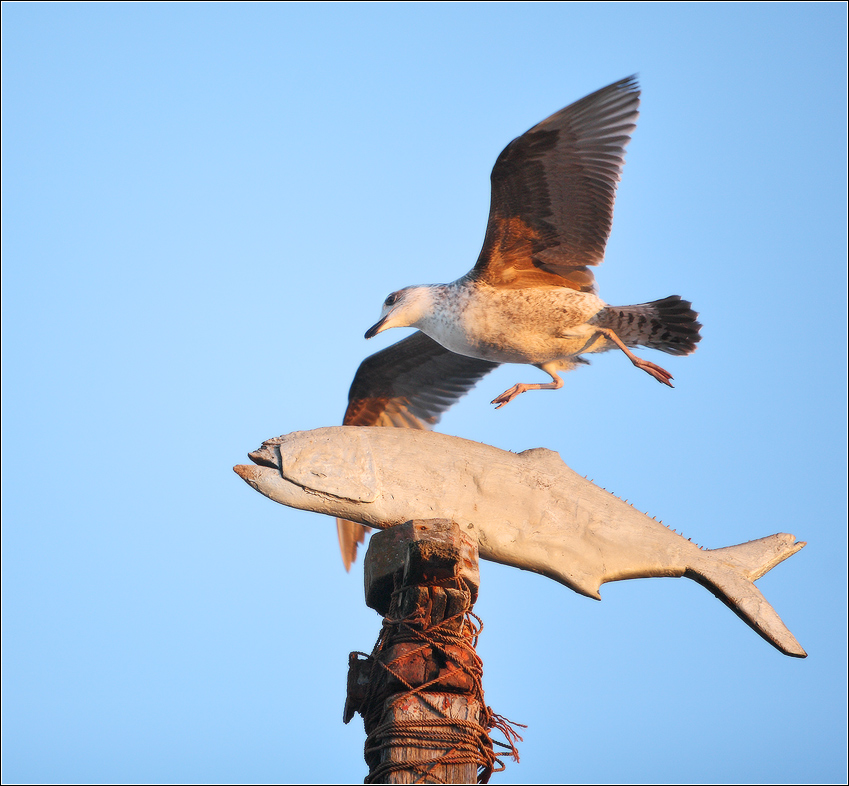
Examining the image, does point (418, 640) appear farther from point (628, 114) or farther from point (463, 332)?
point (628, 114)

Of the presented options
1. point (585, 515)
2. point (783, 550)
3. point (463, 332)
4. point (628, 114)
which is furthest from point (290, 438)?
point (628, 114)

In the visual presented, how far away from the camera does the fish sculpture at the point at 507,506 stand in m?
3.04

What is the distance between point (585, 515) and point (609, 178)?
2.80m

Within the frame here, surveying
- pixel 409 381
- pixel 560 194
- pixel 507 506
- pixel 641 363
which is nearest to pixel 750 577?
pixel 507 506

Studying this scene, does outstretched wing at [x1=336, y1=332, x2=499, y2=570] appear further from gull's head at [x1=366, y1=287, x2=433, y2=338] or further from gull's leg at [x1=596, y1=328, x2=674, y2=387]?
gull's leg at [x1=596, y1=328, x2=674, y2=387]

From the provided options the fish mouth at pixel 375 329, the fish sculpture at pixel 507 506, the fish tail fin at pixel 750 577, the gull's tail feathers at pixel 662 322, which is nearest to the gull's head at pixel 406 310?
the fish mouth at pixel 375 329

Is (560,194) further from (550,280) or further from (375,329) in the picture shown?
(375,329)

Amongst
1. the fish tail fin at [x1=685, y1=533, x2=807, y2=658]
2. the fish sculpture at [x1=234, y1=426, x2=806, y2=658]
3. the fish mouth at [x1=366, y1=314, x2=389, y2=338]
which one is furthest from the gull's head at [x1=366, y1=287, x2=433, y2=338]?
the fish tail fin at [x1=685, y1=533, x2=807, y2=658]

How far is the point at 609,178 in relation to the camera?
545 centimetres

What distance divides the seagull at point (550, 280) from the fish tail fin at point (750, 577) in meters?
1.92

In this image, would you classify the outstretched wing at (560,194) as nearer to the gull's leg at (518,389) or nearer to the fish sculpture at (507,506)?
the gull's leg at (518,389)

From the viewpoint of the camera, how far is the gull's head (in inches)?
216

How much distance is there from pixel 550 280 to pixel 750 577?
287 cm

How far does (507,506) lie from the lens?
10.4ft
